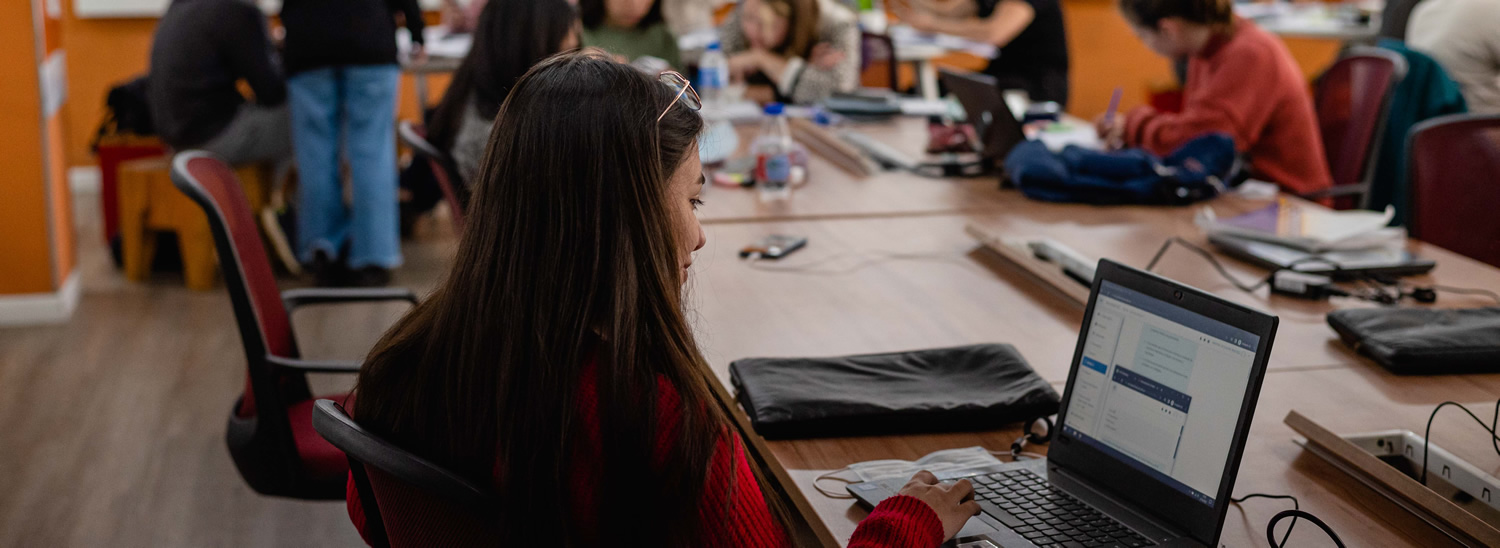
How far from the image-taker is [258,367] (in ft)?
5.79

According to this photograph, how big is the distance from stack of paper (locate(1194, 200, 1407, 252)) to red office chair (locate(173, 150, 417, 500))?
1.56 meters

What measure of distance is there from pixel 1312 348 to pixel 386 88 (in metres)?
3.22

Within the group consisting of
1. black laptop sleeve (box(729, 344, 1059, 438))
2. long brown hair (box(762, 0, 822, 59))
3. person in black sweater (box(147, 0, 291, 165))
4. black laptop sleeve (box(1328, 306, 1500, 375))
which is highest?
long brown hair (box(762, 0, 822, 59))

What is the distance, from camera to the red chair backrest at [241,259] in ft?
5.53

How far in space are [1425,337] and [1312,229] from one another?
60cm

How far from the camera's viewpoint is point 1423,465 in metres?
1.28

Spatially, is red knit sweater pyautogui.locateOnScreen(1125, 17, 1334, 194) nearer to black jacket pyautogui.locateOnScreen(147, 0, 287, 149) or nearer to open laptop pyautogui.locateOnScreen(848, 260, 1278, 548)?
open laptop pyautogui.locateOnScreen(848, 260, 1278, 548)

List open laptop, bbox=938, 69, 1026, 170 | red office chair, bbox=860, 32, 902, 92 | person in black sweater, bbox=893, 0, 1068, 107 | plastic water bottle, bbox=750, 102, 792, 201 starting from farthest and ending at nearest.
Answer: red office chair, bbox=860, 32, 902, 92, person in black sweater, bbox=893, 0, 1068, 107, open laptop, bbox=938, 69, 1026, 170, plastic water bottle, bbox=750, 102, 792, 201

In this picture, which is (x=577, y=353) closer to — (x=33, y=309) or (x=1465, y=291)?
(x=1465, y=291)

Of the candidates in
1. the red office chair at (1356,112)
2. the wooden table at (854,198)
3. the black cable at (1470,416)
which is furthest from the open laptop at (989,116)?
the black cable at (1470,416)

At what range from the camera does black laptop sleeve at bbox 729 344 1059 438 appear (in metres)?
1.36

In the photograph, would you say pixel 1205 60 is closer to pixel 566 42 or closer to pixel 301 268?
pixel 566 42

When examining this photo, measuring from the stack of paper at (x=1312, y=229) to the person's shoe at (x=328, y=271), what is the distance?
9.68ft

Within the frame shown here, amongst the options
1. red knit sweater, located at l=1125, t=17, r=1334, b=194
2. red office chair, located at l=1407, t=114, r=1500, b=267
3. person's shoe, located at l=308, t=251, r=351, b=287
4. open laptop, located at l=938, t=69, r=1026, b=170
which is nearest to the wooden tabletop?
red office chair, located at l=1407, t=114, r=1500, b=267
